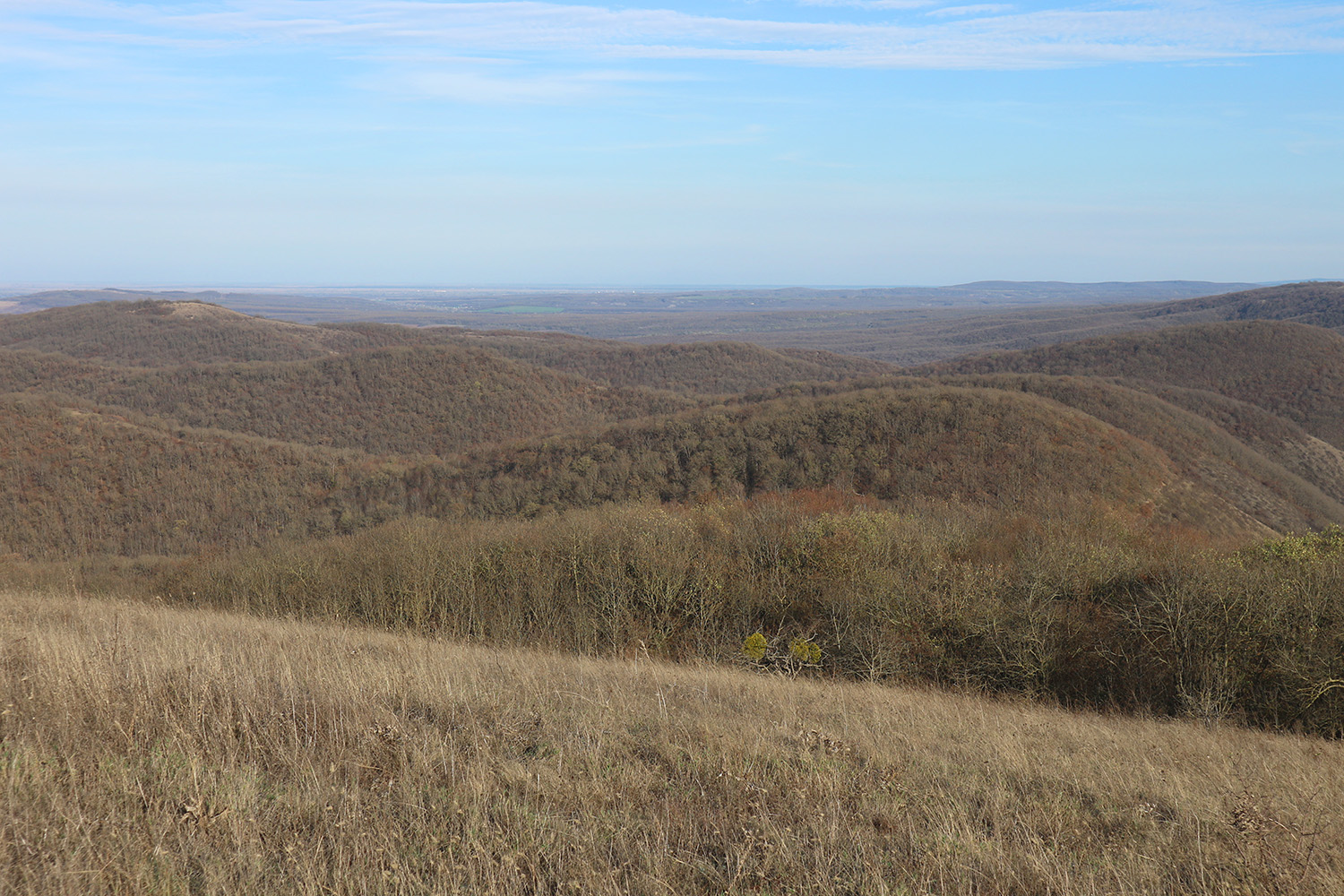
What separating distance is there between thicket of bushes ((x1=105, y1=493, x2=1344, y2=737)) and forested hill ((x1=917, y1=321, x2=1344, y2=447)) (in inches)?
3661

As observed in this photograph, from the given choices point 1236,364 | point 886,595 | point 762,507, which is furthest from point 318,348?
point 1236,364

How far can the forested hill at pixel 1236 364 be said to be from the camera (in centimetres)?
9381

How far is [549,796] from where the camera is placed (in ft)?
16.5

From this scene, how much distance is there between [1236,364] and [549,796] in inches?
5050

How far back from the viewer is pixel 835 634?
17.4m

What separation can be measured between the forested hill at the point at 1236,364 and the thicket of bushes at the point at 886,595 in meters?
93.0

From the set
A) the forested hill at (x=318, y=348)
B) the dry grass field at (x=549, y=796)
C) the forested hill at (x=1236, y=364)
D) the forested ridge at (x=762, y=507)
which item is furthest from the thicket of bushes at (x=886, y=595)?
the forested hill at (x=318, y=348)

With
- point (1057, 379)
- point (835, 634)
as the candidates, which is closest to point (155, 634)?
point (835, 634)

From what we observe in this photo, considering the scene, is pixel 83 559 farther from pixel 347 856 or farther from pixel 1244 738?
pixel 1244 738

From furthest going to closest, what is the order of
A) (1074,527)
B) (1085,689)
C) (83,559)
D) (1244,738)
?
(83,559) < (1074,527) < (1085,689) < (1244,738)

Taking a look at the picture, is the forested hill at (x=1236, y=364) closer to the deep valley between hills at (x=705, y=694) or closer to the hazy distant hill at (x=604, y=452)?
the hazy distant hill at (x=604, y=452)

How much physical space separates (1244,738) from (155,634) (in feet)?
50.0

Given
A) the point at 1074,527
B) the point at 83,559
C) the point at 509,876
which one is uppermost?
the point at 509,876

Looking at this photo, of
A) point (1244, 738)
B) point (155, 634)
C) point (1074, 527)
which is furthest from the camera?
point (1074, 527)
